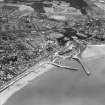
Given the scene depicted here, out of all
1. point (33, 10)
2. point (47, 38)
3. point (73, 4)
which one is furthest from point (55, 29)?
point (73, 4)

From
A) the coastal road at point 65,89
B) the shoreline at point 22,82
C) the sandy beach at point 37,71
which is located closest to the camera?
the coastal road at point 65,89

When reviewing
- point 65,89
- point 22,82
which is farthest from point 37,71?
point 65,89

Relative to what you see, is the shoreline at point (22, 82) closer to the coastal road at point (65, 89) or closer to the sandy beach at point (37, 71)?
the sandy beach at point (37, 71)

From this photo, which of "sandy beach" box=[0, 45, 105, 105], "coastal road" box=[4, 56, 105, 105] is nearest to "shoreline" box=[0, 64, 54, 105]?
"sandy beach" box=[0, 45, 105, 105]

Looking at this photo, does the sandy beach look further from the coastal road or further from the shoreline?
the coastal road

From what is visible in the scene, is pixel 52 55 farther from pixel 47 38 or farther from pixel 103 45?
pixel 103 45

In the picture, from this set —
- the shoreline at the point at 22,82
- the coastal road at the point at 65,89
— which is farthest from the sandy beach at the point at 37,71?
the coastal road at the point at 65,89

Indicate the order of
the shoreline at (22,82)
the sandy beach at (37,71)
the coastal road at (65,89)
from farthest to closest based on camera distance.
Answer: the sandy beach at (37,71) < the shoreline at (22,82) < the coastal road at (65,89)

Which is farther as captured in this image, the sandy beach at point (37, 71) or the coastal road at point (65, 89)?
the sandy beach at point (37, 71)
